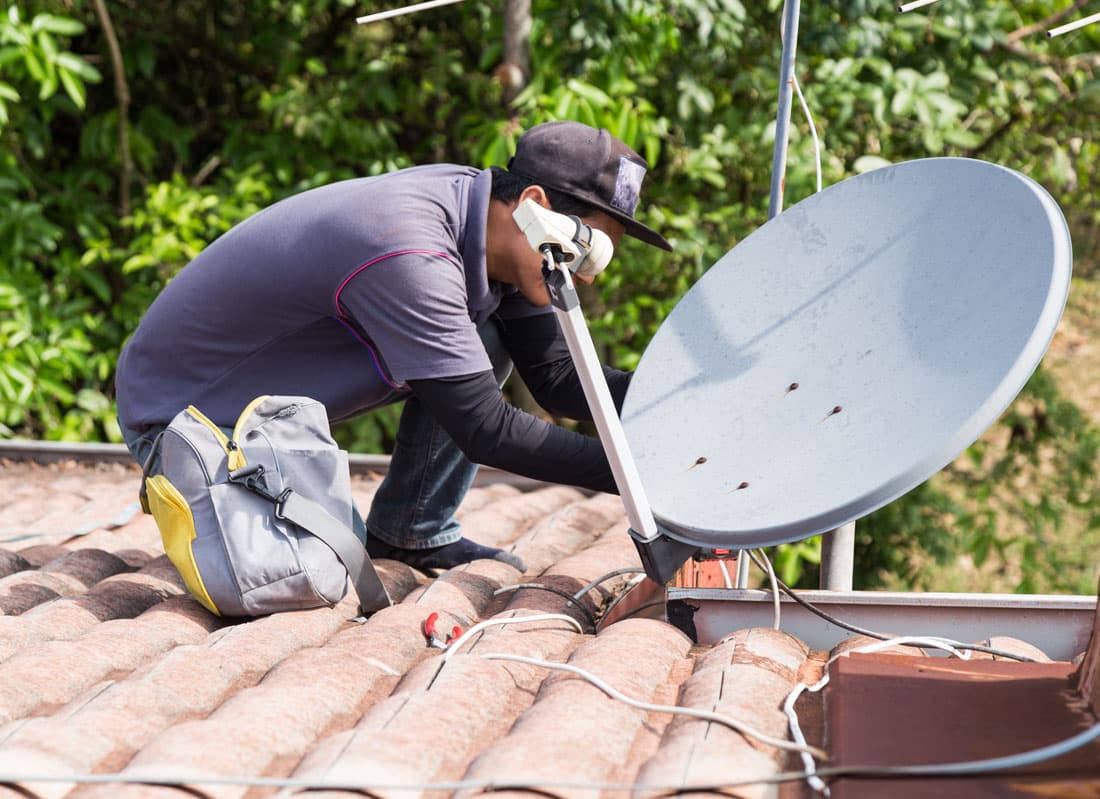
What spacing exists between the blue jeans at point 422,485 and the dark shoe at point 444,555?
0.04 feet

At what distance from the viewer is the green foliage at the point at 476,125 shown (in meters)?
4.53

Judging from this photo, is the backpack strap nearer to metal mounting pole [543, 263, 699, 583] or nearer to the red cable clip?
the red cable clip

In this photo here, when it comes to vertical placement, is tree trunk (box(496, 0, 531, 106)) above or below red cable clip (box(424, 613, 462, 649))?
above

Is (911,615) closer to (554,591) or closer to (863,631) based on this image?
(863,631)

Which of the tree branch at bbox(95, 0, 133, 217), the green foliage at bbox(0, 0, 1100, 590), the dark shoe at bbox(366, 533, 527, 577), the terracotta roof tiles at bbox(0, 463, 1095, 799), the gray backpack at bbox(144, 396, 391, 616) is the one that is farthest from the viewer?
the tree branch at bbox(95, 0, 133, 217)

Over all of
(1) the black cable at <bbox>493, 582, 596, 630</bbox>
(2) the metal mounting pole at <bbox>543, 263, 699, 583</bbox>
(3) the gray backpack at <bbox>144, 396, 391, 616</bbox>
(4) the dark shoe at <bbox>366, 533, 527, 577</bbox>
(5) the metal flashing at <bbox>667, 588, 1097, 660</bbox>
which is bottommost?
(4) the dark shoe at <bbox>366, 533, 527, 577</bbox>

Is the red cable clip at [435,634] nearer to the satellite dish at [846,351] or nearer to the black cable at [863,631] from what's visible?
the satellite dish at [846,351]

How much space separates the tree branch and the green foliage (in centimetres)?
3

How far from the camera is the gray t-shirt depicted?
2.08 meters

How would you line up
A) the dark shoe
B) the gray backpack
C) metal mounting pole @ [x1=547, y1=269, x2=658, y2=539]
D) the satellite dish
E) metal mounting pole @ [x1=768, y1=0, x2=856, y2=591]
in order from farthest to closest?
the dark shoe → metal mounting pole @ [x1=768, y1=0, x2=856, y2=591] → the gray backpack → metal mounting pole @ [x1=547, y1=269, x2=658, y2=539] → the satellite dish

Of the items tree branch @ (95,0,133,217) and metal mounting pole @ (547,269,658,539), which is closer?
metal mounting pole @ (547,269,658,539)

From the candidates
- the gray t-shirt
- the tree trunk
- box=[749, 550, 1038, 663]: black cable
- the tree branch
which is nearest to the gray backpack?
the gray t-shirt

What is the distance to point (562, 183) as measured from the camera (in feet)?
7.23

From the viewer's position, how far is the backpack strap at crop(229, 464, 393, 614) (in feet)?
6.77
